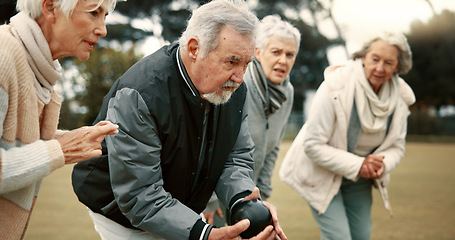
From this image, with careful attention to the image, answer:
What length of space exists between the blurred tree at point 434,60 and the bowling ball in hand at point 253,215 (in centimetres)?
3281

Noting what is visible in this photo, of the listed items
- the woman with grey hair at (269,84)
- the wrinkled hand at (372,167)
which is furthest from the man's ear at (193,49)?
the wrinkled hand at (372,167)

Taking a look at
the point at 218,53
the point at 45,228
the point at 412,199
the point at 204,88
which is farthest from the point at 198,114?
the point at 412,199

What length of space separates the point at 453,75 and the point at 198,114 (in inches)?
1352

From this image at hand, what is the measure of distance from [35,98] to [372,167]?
2795mm

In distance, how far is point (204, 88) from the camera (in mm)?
2418

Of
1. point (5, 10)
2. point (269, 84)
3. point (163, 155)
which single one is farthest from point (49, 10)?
point (5, 10)

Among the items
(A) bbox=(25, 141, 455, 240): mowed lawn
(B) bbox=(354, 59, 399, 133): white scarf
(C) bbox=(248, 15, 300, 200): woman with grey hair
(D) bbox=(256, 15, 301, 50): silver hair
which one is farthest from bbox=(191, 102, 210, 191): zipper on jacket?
(A) bbox=(25, 141, 455, 240): mowed lawn

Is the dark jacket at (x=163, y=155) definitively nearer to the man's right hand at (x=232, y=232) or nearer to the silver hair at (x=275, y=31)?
the man's right hand at (x=232, y=232)

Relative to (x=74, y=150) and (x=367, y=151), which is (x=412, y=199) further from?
(x=74, y=150)

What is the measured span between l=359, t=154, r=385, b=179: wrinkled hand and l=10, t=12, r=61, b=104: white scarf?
8.75ft

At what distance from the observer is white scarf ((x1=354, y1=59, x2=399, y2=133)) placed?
4.13 metres

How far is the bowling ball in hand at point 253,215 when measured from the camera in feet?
7.63

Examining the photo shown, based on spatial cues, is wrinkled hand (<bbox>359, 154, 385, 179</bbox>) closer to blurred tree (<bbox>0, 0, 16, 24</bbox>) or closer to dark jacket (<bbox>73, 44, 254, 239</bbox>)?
dark jacket (<bbox>73, 44, 254, 239</bbox>)

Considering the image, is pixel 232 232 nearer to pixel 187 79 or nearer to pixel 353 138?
pixel 187 79
